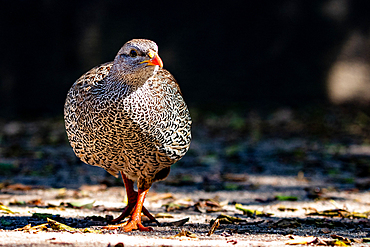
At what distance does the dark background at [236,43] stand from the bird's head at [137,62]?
31.7 ft

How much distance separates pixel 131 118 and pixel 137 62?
1.32 feet

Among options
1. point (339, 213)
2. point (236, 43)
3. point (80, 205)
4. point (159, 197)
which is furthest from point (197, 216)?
point (236, 43)

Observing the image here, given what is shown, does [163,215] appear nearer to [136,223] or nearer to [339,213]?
[136,223]

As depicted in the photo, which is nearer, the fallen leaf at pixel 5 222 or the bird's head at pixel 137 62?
the bird's head at pixel 137 62

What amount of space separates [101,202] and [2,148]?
14.4ft

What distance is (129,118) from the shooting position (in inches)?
130

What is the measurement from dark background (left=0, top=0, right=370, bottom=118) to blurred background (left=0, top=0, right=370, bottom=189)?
0.03 meters

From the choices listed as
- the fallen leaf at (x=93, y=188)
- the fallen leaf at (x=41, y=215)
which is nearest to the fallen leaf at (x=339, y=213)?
the fallen leaf at (x=41, y=215)

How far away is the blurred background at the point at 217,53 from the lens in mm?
12273

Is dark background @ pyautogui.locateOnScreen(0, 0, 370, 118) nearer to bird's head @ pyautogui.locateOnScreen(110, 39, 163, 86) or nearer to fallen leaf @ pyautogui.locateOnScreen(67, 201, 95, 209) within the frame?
fallen leaf @ pyautogui.locateOnScreen(67, 201, 95, 209)

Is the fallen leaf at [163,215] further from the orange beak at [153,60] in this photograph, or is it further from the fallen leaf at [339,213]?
the orange beak at [153,60]

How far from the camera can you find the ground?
3354 millimetres

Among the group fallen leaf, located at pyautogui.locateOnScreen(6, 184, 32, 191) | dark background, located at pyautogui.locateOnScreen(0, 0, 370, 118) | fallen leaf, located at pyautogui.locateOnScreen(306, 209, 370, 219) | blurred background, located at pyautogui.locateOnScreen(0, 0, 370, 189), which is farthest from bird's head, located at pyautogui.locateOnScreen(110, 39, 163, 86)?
dark background, located at pyautogui.locateOnScreen(0, 0, 370, 118)

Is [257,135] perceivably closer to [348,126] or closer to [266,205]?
[348,126]
